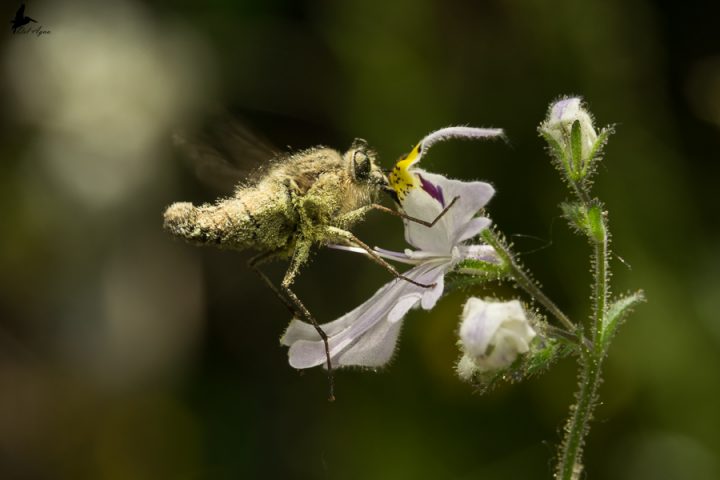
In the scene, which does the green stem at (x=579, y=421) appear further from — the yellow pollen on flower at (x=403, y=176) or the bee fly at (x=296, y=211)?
the yellow pollen on flower at (x=403, y=176)

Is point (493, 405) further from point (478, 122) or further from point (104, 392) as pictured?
point (104, 392)

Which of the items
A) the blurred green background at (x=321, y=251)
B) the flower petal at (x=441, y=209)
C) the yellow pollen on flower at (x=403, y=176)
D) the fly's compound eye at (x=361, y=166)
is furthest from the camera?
the blurred green background at (x=321, y=251)

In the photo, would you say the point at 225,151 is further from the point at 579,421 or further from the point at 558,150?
the point at 579,421

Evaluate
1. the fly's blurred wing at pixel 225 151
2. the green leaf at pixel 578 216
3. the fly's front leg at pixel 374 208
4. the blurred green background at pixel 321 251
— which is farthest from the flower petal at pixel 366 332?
the blurred green background at pixel 321 251

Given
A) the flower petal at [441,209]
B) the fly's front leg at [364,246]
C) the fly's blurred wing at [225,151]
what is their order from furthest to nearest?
the fly's blurred wing at [225,151] → the fly's front leg at [364,246] → the flower petal at [441,209]

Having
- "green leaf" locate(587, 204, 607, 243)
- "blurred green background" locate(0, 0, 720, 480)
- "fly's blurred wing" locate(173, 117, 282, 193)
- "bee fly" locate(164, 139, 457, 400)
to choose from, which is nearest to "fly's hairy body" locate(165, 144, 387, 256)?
"bee fly" locate(164, 139, 457, 400)

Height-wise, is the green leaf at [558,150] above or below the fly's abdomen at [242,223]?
above
